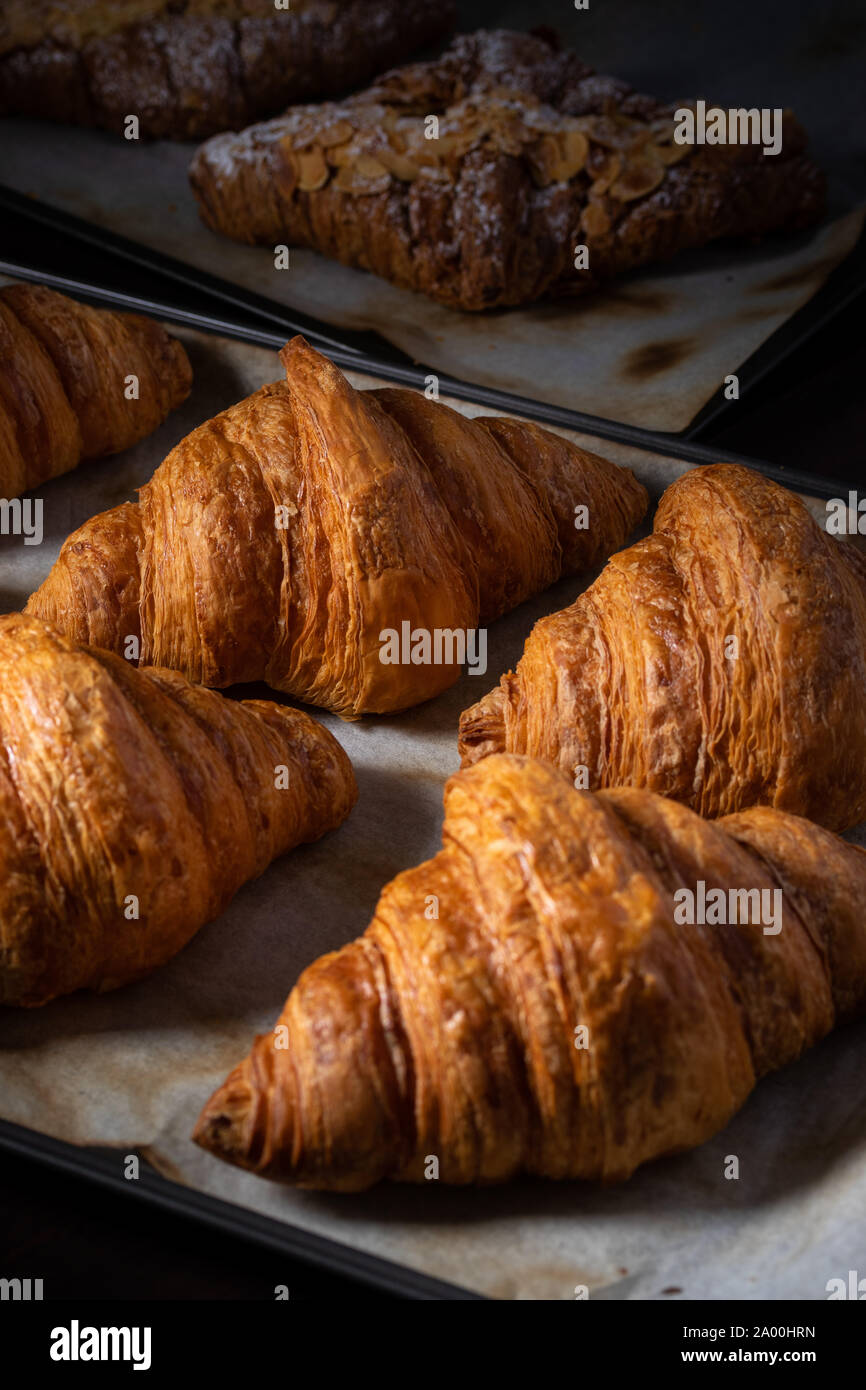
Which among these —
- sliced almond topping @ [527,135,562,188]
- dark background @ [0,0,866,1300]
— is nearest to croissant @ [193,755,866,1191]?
dark background @ [0,0,866,1300]

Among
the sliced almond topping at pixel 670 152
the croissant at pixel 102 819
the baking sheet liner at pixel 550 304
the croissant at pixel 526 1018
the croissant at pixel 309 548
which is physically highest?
the sliced almond topping at pixel 670 152

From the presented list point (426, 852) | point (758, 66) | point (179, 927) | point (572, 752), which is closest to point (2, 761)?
point (179, 927)

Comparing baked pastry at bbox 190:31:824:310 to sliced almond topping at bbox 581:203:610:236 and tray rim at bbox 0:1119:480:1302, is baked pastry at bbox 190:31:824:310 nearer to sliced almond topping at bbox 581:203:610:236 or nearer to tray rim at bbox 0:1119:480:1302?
sliced almond topping at bbox 581:203:610:236

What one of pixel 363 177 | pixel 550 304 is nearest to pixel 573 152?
pixel 550 304

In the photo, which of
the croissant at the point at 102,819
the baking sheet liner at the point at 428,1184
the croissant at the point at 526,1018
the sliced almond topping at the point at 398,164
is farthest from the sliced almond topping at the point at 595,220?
the croissant at the point at 526,1018

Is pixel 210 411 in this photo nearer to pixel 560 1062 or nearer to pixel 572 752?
pixel 572 752
